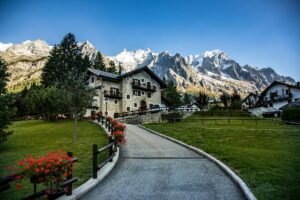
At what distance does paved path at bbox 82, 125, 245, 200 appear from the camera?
7.20 metres

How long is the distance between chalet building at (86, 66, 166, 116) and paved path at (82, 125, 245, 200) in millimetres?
34925

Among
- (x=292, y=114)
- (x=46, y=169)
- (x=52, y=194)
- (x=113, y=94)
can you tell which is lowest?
(x=52, y=194)

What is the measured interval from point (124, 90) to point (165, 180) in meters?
44.1

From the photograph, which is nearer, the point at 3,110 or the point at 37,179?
the point at 37,179

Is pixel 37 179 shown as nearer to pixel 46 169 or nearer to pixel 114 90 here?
pixel 46 169

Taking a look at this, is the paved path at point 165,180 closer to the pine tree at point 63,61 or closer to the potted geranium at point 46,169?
the potted geranium at point 46,169

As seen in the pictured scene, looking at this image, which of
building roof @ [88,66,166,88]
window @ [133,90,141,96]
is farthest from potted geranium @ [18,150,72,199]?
window @ [133,90,141,96]

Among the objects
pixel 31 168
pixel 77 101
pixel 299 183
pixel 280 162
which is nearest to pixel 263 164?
pixel 280 162

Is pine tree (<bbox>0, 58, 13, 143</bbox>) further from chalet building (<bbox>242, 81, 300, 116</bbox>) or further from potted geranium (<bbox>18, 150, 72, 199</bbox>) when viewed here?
chalet building (<bbox>242, 81, 300, 116</bbox>)

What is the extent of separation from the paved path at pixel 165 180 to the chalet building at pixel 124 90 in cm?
3493

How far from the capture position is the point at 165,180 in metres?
8.72

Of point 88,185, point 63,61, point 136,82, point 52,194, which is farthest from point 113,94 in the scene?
point 52,194

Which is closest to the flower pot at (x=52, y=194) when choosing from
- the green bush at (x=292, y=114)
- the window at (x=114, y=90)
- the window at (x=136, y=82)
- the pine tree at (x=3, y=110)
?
the pine tree at (x=3, y=110)

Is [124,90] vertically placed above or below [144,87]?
below
